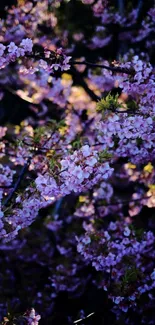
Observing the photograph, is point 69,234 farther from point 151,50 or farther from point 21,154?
point 151,50

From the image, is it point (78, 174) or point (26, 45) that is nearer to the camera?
point (78, 174)

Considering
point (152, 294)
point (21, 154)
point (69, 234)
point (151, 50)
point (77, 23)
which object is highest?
point (77, 23)

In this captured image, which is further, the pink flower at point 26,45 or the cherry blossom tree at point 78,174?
the cherry blossom tree at point 78,174

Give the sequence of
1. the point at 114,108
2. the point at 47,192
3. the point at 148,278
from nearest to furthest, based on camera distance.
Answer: the point at 47,192, the point at 114,108, the point at 148,278

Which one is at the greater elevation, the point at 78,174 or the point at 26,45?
the point at 26,45

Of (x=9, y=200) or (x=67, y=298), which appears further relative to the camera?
(x=67, y=298)

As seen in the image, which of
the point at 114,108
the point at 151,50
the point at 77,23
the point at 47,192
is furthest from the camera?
the point at 77,23

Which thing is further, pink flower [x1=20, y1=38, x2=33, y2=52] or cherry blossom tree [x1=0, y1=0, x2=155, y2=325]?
cherry blossom tree [x1=0, y1=0, x2=155, y2=325]

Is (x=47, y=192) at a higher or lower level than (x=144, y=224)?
lower

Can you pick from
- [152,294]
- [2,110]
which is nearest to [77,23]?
[2,110]
